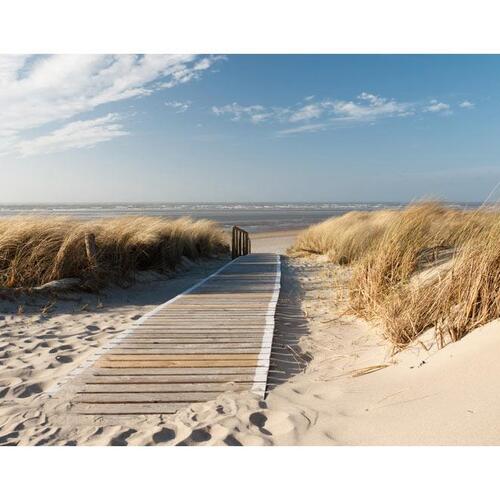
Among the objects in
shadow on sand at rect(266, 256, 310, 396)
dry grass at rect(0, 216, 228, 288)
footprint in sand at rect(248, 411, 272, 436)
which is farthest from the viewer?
dry grass at rect(0, 216, 228, 288)

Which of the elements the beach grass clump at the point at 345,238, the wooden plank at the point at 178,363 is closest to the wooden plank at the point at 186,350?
the wooden plank at the point at 178,363

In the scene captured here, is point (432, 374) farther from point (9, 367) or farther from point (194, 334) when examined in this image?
point (9, 367)

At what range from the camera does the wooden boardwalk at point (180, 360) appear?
3.17 metres

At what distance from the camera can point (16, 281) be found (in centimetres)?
652

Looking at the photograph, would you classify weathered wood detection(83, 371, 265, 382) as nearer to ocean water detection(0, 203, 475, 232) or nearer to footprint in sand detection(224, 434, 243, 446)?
footprint in sand detection(224, 434, 243, 446)

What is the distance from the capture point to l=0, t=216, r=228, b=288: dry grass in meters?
6.72

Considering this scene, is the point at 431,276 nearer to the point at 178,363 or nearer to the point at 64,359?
the point at 178,363

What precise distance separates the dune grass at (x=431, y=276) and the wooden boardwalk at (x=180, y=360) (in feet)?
3.80

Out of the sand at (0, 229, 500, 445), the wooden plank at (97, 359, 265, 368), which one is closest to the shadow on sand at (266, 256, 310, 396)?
the sand at (0, 229, 500, 445)

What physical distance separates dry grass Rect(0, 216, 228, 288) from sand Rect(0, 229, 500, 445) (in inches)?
81.7

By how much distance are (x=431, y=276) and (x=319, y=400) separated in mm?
2220

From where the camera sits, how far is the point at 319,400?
3121mm
